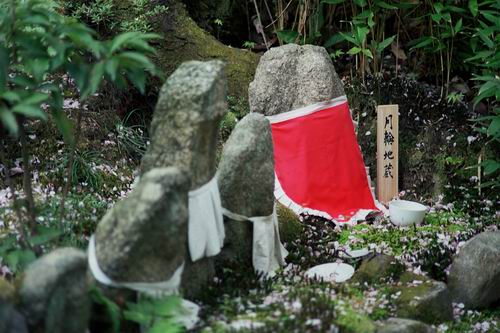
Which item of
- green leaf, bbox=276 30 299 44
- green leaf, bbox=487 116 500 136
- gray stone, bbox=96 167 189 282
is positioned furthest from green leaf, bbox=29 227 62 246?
green leaf, bbox=276 30 299 44

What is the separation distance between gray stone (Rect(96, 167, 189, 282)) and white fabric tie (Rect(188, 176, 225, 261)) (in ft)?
1.57

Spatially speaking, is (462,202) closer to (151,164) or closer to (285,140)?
(285,140)

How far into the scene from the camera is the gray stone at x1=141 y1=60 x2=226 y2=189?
4.32 m

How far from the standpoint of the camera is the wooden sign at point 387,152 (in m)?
7.02

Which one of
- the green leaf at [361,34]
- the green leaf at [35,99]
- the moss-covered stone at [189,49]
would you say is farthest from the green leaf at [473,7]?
the green leaf at [35,99]

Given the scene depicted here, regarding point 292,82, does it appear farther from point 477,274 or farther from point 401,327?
point 401,327

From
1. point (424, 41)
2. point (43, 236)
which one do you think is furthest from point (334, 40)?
point (43, 236)

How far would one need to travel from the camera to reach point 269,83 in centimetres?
661

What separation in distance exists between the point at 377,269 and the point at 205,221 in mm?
1390

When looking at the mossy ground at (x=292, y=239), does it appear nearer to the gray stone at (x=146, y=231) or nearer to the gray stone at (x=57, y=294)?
the gray stone at (x=146, y=231)

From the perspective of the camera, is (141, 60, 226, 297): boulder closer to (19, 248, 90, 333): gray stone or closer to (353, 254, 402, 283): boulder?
(19, 248, 90, 333): gray stone

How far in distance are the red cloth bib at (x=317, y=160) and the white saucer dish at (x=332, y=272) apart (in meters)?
1.24

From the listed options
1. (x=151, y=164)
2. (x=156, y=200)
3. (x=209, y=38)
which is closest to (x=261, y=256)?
(x=151, y=164)

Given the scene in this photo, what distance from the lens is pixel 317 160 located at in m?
6.68
